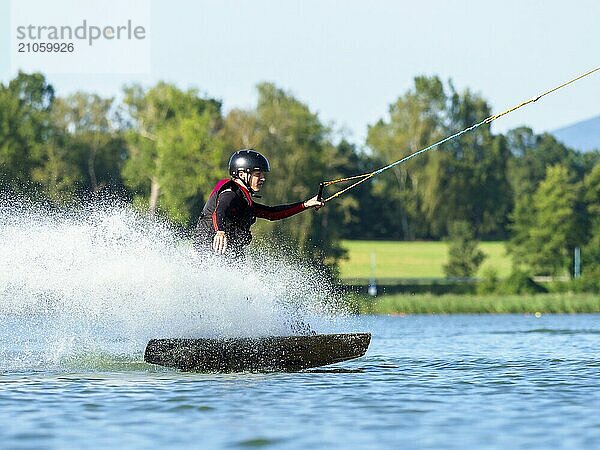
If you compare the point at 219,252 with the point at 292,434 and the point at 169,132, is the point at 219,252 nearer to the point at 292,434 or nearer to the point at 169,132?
the point at 292,434

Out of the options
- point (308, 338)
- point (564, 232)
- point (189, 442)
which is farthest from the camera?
point (564, 232)

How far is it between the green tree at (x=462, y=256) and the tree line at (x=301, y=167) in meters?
3.58

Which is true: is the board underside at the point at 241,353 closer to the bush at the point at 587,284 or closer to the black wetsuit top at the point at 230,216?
the black wetsuit top at the point at 230,216

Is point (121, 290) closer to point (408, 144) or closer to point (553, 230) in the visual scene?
point (553, 230)

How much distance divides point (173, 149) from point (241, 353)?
2407 inches

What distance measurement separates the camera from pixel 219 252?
15.4 meters

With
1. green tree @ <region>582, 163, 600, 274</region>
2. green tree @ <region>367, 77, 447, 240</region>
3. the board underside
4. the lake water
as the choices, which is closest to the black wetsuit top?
the board underside

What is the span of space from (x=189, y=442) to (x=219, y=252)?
5333mm

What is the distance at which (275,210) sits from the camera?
16.4 m

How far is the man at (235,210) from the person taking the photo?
1542 cm

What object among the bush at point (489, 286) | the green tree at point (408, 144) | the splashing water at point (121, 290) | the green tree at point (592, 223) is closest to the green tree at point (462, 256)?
the green tree at point (592, 223)

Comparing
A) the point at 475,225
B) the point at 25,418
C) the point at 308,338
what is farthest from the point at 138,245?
the point at 475,225

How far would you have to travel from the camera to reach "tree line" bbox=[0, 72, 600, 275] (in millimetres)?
75750

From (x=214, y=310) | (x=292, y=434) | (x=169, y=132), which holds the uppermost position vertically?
(x=169, y=132)
